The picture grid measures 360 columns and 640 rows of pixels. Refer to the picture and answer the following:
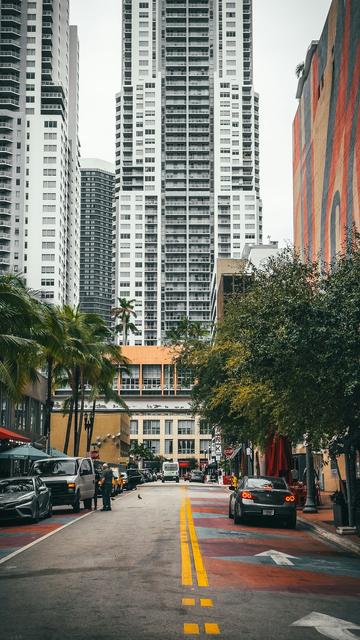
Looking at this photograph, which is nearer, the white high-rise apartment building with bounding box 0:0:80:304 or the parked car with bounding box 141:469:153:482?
the parked car with bounding box 141:469:153:482

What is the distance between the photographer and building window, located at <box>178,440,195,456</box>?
14075cm

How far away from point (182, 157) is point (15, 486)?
151 metres

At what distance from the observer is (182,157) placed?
170 metres

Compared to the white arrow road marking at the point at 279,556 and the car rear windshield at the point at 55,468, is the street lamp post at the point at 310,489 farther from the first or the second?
the white arrow road marking at the point at 279,556

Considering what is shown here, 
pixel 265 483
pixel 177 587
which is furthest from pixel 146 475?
pixel 177 587

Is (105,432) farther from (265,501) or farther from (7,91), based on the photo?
(7,91)

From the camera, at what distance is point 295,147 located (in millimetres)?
57375

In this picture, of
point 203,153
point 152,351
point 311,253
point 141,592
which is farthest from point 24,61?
point 141,592

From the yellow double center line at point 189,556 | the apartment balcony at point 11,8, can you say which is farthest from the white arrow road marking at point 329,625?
the apartment balcony at point 11,8

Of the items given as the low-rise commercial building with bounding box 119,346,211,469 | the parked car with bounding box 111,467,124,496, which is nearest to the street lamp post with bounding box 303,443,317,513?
the parked car with bounding box 111,467,124,496

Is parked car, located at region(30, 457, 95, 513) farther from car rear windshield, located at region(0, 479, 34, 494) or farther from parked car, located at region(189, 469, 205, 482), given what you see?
parked car, located at region(189, 469, 205, 482)

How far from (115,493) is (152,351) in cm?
9672

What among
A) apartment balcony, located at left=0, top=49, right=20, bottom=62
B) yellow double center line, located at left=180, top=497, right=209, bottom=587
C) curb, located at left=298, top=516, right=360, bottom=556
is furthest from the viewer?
apartment balcony, located at left=0, top=49, right=20, bottom=62

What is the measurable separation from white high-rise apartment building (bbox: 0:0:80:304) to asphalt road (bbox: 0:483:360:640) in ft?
407
